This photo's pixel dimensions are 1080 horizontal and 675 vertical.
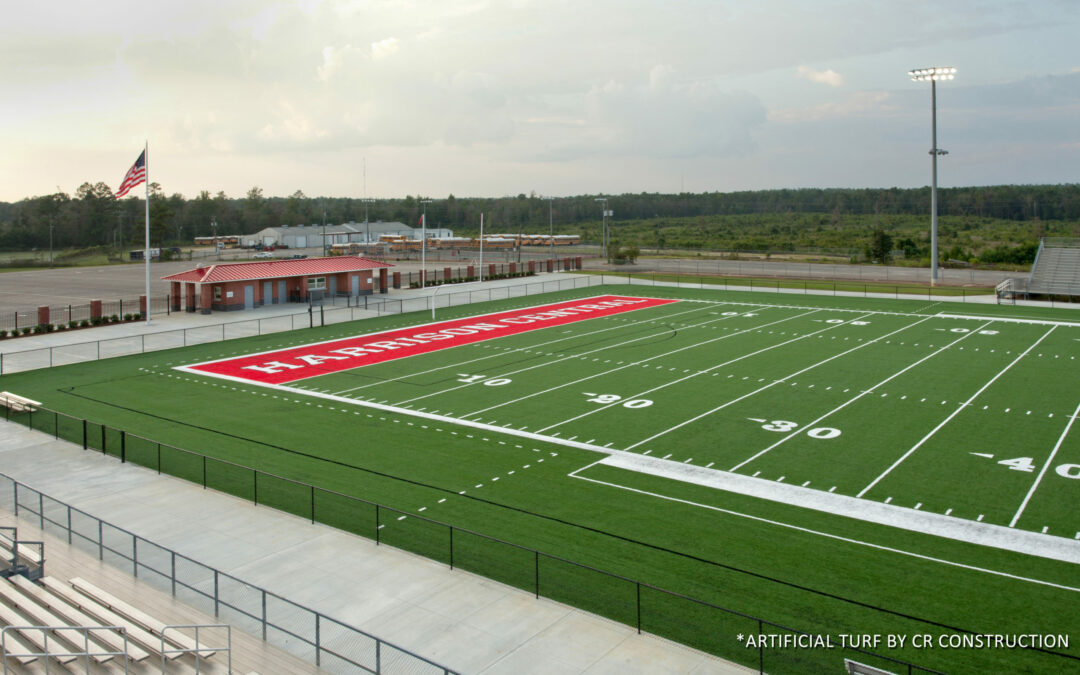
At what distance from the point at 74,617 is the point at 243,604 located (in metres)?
2.46

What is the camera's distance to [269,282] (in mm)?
53250

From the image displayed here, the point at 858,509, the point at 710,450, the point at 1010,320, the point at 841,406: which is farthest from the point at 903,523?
the point at 1010,320

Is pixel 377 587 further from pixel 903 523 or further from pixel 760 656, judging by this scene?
pixel 903 523

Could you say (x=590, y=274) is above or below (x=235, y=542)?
above

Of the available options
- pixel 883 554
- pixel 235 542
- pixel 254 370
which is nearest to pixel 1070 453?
pixel 883 554

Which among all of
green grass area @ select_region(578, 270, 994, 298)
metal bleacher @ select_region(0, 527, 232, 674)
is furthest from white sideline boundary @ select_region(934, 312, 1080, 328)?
metal bleacher @ select_region(0, 527, 232, 674)

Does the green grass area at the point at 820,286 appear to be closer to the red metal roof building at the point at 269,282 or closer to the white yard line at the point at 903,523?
the red metal roof building at the point at 269,282

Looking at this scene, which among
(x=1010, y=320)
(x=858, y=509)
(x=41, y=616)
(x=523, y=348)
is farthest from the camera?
(x=1010, y=320)

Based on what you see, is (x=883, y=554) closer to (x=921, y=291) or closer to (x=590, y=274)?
(x=921, y=291)

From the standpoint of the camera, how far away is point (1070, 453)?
22.1 meters

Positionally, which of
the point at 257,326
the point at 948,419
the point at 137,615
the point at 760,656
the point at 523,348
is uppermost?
the point at 257,326

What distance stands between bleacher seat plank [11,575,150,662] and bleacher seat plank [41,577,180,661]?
0.24 feet

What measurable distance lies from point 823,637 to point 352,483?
11104mm

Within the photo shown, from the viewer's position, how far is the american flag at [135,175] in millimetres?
41469
